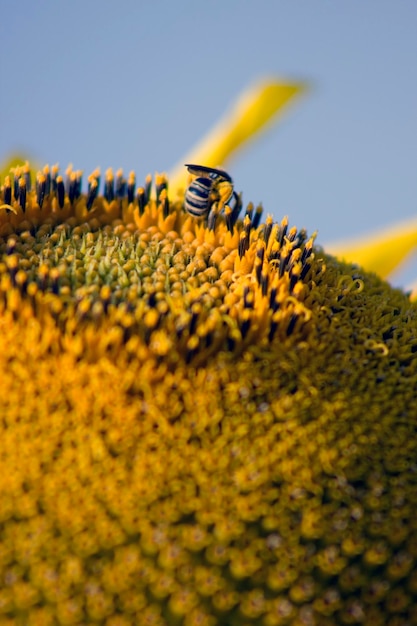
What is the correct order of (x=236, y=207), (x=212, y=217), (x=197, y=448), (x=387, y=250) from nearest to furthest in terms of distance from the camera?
(x=197, y=448), (x=212, y=217), (x=236, y=207), (x=387, y=250)

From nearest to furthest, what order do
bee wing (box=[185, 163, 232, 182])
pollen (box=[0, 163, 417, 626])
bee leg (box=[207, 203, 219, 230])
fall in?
pollen (box=[0, 163, 417, 626]) → bee leg (box=[207, 203, 219, 230]) → bee wing (box=[185, 163, 232, 182])

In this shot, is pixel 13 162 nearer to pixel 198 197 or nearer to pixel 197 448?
pixel 198 197

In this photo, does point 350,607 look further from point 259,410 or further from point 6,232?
point 6,232

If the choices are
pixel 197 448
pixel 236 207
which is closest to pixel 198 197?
pixel 236 207

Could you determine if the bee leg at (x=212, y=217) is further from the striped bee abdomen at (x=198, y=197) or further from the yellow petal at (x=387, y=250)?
the yellow petal at (x=387, y=250)

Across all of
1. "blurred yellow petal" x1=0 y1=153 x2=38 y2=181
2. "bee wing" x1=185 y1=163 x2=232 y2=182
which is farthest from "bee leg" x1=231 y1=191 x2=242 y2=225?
"blurred yellow petal" x1=0 y1=153 x2=38 y2=181

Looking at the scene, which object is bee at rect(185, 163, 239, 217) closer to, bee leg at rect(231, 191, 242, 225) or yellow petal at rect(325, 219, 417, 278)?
bee leg at rect(231, 191, 242, 225)
